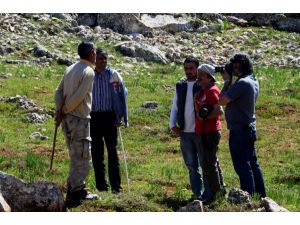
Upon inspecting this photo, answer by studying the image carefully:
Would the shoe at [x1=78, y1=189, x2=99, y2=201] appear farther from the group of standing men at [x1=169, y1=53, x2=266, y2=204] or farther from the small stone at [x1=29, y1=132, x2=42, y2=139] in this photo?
the small stone at [x1=29, y1=132, x2=42, y2=139]

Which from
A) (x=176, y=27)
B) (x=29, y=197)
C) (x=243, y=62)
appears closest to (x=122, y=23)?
(x=176, y=27)

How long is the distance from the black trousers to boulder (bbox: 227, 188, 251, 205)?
1.91 m

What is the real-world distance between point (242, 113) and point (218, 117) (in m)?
0.30

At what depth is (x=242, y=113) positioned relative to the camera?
921 cm

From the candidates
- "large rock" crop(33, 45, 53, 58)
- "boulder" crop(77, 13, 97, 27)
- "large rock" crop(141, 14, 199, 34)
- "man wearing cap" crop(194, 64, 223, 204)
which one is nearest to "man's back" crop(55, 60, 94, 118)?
"man wearing cap" crop(194, 64, 223, 204)

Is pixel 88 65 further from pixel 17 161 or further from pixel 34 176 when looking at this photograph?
pixel 17 161

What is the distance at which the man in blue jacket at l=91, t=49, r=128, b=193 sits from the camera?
10070mm

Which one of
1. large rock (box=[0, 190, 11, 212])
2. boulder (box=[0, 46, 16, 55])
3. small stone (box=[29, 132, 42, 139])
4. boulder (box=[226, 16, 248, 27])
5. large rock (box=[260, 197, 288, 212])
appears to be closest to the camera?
large rock (box=[0, 190, 11, 212])

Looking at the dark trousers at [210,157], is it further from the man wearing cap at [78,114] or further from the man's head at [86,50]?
the man's head at [86,50]

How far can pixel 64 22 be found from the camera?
30.8 meters

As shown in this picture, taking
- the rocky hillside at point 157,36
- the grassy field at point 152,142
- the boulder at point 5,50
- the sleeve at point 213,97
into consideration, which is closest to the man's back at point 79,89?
the grassy field at point 152,142

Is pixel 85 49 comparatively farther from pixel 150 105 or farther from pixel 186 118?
pixel 150 105

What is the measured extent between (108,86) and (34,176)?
185 cm

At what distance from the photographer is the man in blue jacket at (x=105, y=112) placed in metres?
10.1
